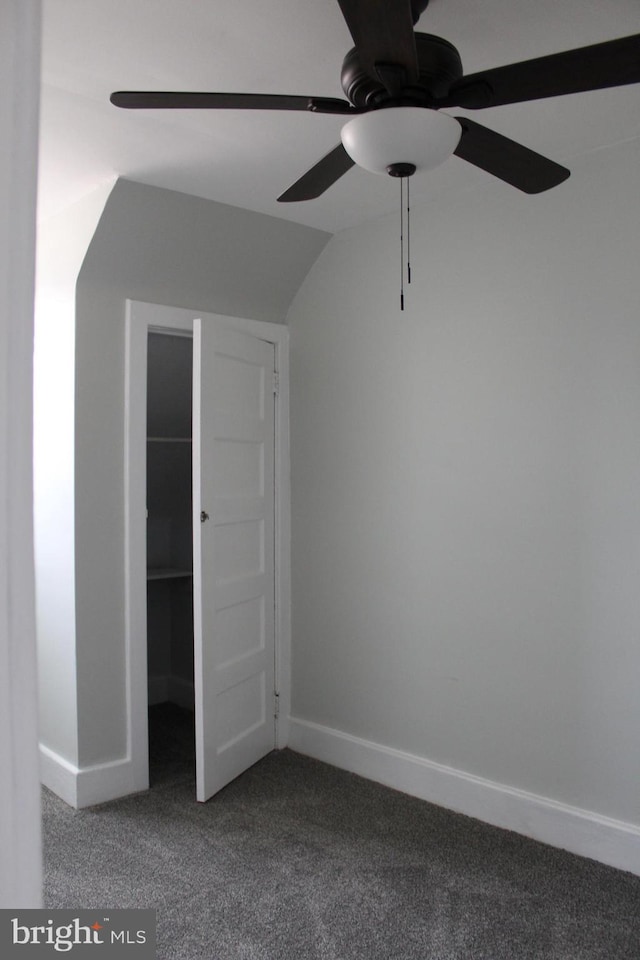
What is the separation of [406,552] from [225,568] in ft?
2.76

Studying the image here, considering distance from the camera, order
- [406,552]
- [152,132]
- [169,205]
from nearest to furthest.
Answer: [152,132], [169,205], [406,552]

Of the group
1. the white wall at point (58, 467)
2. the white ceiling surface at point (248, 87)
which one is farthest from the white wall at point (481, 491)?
the white wall at point (58, 467)

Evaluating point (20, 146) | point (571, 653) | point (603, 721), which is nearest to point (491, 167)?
point (20, 146)

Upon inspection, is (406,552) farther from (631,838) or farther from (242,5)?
(242,5)

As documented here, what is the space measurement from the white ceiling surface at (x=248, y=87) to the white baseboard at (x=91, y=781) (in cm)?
247

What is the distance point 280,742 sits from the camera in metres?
3.83

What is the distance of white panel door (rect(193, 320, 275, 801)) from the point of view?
318 cm

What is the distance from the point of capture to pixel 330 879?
2574mm

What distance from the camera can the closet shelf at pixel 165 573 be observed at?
13.7 feet

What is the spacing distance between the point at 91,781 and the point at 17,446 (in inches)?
119

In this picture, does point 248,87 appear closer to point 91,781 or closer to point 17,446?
point 17,446

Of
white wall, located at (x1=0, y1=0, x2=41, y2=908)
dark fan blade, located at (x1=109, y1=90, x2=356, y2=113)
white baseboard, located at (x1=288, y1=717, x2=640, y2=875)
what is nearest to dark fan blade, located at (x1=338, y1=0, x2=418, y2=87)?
dark fan blade, located at (x1=109, y1=90, x2=356, y2=113)

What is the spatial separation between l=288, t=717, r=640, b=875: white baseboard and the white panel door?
1.06 feet

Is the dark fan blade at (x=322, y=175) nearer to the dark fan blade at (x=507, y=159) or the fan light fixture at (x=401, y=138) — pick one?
the fan light fixture at (x=401, y=138)
